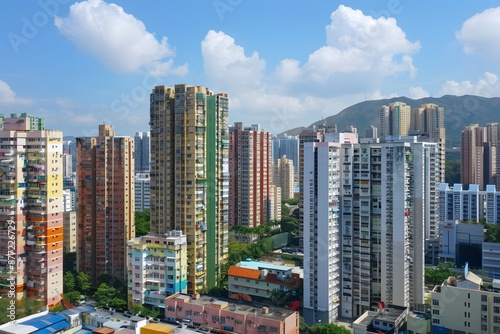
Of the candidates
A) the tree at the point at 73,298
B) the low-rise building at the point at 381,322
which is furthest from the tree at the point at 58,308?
the low-rise building at the point at 381,322

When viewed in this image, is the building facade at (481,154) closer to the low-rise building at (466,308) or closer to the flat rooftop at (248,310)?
the low-rise building at (466,308)

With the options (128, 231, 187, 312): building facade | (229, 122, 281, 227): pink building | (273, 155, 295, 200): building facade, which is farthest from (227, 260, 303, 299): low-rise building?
(273, 155, 295, 200): building facade

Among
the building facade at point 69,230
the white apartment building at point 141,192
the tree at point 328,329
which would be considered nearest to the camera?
the tree at point 328,329

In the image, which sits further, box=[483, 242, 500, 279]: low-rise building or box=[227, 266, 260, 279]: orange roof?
box=[483, 242, 500, 279]: low-rise building

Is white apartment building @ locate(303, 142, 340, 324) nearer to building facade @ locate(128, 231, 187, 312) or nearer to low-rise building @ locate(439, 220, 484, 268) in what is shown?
building facade @ locate(128, 231, 187, 312)

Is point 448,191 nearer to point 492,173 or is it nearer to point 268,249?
point 492,173

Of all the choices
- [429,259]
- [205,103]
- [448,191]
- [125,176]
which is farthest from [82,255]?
[448,191]
